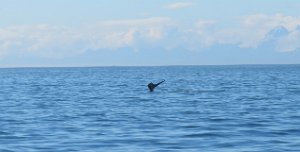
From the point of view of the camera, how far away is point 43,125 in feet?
99.6

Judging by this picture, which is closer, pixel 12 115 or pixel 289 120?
pixel 289 120

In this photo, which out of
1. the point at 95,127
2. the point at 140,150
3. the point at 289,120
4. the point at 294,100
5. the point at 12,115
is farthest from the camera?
the point at 294,100

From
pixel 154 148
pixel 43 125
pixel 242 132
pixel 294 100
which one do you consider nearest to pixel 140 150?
pixel 154 148

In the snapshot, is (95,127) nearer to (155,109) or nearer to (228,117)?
(228,117)

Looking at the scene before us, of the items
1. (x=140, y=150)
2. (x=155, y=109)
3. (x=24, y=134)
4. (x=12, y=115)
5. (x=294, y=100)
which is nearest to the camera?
(x=140, y=150)

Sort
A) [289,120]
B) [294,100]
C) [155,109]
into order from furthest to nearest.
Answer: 1. [294,100]
2. [155,109]
3. [289,120]

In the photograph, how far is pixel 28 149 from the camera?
74.6 ft

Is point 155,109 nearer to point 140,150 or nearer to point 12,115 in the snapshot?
point 12,115

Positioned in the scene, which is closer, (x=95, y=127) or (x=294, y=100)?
(x=95, y=127)

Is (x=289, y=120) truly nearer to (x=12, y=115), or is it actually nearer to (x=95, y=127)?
(x=95, y=127)

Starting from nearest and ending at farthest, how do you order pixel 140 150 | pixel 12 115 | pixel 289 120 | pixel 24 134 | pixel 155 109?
pixel 140 150, pixel 24 134, pixel 289 120, pixel 12 115, pixel 155 109

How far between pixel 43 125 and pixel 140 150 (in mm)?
9180

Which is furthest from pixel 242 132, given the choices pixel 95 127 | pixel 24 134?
pixel 24 134

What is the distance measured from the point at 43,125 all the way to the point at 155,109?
36.5 feet
